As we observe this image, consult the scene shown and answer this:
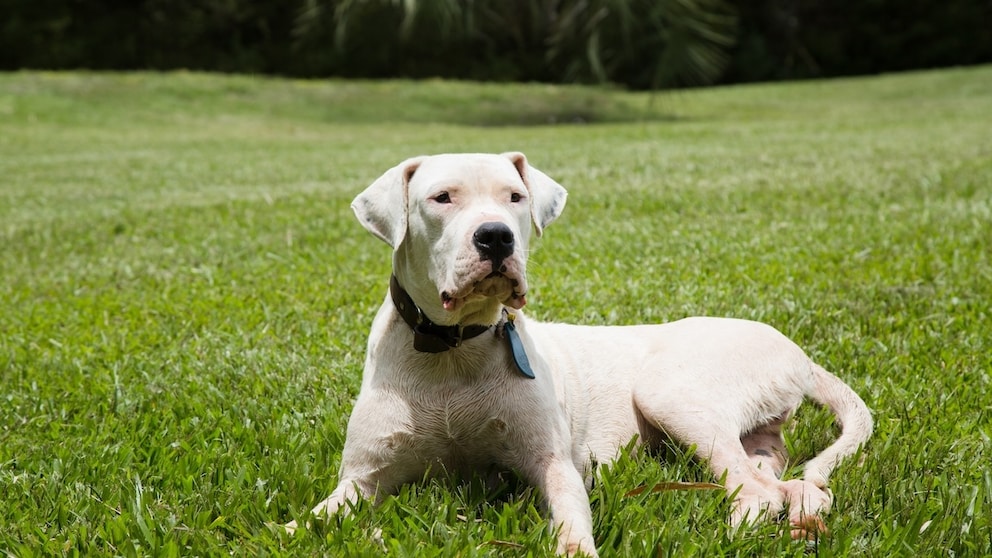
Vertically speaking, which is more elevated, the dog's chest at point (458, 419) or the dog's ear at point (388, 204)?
the dog's ear at point (388, 204)

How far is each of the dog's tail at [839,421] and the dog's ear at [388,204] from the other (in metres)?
1.48

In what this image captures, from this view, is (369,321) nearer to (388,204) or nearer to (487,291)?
(388,204)

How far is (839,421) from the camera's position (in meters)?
3.37

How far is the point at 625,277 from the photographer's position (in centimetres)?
580

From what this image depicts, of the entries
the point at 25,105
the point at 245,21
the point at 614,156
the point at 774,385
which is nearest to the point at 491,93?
the point at 25,105

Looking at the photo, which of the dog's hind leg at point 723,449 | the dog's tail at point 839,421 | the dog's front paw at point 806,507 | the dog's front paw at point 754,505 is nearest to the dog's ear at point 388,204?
the dog's hind leg at point 723,449

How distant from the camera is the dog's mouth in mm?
2613

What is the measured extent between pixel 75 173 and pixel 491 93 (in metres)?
15.1

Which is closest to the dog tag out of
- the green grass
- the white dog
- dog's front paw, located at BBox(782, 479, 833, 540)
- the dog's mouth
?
the white dog

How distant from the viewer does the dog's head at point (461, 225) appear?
8.54 ft

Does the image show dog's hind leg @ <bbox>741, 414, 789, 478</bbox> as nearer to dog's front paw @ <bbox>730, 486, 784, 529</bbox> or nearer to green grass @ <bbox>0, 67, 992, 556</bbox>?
green grass @ <bbox>0, 67, 992, 556</bbox>

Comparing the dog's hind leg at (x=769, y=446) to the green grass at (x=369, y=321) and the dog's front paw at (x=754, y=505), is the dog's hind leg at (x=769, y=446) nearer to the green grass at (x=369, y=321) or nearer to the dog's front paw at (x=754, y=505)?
the green grass at (x=369, y=321)

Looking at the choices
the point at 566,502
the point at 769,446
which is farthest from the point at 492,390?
the point at 769,446

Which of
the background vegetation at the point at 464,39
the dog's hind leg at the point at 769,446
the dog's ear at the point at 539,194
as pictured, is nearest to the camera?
the dog's ear at the point at 539,194
